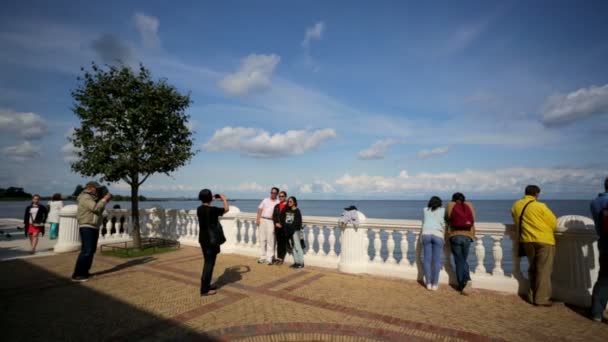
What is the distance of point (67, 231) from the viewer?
9.56 meters

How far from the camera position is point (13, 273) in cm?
692

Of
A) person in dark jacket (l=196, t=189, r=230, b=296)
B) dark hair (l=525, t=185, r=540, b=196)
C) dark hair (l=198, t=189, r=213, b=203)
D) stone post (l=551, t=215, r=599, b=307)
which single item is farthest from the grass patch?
stone post (l=551, t=215, r=599, b=307)

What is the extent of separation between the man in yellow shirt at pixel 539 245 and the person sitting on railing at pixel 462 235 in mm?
804

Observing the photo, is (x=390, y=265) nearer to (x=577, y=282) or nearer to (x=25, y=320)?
(x=577, y=282)

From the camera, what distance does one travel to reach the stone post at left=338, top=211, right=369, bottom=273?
267 inches

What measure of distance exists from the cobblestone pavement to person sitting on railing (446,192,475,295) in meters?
0.28

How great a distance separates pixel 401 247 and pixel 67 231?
10.3 meters

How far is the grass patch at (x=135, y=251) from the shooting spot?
8992mm

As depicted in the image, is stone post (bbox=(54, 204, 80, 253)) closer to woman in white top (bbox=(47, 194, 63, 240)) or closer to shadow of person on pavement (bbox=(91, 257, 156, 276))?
woman in white top (bbox=(47, 194, 63, 240))

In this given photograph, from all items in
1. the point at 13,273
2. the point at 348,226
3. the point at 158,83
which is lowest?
the point at 13,273

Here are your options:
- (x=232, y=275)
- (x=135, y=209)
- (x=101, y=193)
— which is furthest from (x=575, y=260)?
(x=135, y=209)

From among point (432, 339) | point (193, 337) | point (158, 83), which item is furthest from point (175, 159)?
point (432, 339)

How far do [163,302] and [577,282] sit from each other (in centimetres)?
686

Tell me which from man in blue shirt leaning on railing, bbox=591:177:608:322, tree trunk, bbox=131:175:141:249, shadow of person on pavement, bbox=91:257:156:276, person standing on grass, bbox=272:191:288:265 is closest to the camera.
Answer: man in blue shirt leaning on railing, bbox=591:177:608:322
